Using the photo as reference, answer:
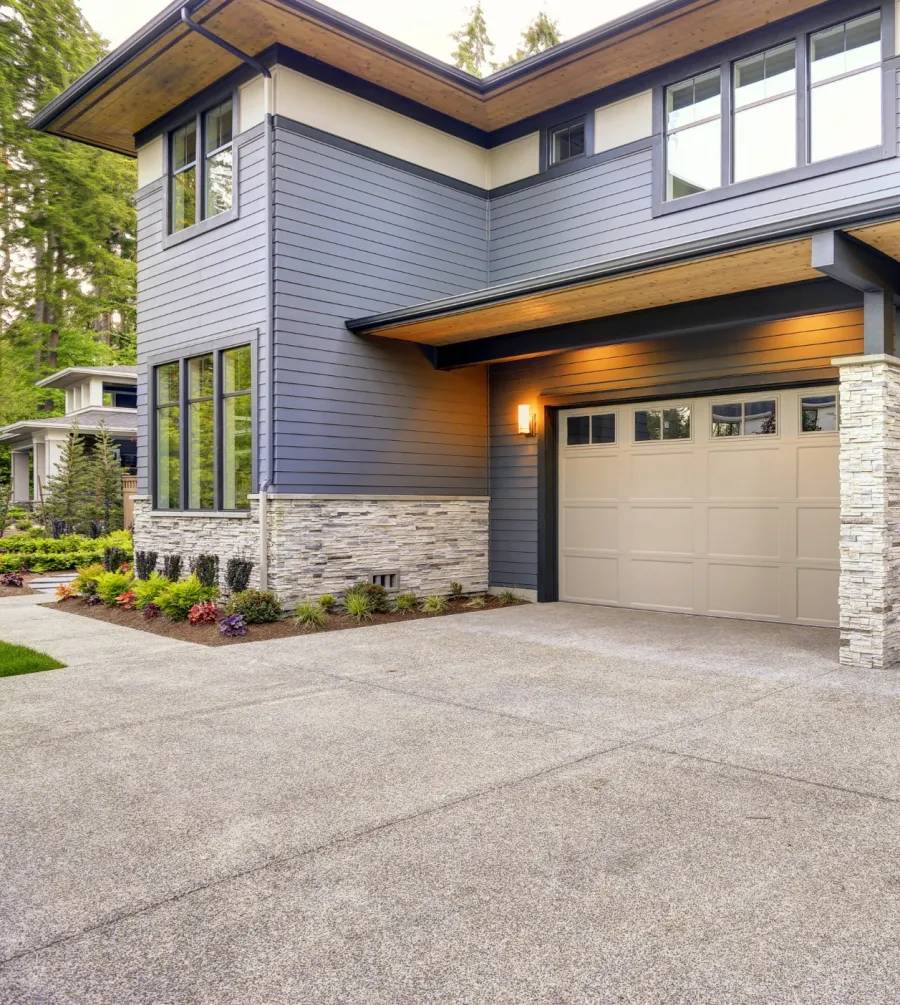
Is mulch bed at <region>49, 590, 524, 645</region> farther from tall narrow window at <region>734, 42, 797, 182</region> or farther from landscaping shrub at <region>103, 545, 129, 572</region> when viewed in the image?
tall narrow window at <region>734, 42, 797, 182</region>

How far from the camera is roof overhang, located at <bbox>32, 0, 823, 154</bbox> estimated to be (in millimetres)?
7781

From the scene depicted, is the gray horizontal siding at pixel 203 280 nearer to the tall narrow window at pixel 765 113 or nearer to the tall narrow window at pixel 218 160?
the tall narrow window at pixel 218 160

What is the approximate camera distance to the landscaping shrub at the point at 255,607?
7934 millimetres

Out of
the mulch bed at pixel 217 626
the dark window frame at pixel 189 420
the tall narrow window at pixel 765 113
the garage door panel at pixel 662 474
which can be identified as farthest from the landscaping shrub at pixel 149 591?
the tall narrow window at pixel 765 113

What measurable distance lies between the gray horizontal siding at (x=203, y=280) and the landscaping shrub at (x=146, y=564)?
0.91 m

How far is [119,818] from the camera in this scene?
327 cm

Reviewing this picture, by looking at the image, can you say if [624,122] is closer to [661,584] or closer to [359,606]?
[661,584]

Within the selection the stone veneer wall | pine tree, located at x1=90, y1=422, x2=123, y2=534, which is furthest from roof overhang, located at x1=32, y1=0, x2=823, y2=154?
pine tree, located at x1=90, y1=422, x2=123, y2=534

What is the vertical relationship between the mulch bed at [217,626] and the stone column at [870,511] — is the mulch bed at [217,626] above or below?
below

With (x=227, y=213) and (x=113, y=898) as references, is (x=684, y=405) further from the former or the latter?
(x=113, y=898)

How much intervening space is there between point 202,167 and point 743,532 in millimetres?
7132

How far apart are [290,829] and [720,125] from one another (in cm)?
777

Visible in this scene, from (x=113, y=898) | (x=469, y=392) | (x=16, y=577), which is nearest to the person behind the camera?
(x=113, y=898)

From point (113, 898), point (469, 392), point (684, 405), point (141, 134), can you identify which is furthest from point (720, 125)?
point (113, 898)
